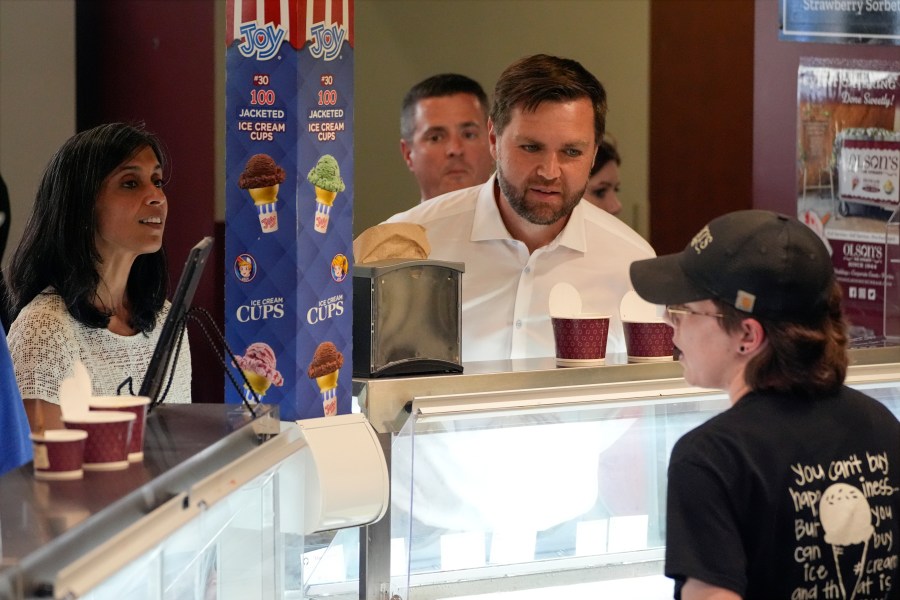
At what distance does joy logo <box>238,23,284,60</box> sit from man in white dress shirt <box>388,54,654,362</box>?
42.9 inches

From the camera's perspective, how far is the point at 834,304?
5.18 feet

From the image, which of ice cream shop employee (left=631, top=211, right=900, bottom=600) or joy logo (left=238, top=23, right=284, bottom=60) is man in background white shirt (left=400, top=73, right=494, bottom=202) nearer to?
joy logo (left=238, top=23, right=284, bottom=60)

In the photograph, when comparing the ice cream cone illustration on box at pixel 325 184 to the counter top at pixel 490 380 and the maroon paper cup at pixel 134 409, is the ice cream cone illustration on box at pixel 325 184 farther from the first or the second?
the maroon paper cup at pixel 134 409

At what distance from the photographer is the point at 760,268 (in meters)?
1.53

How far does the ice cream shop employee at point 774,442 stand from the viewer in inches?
56.9

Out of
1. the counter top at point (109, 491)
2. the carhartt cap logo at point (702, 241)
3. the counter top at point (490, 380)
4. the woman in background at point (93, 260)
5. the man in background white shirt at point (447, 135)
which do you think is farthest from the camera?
the man in background white shirt at point (447, 135)

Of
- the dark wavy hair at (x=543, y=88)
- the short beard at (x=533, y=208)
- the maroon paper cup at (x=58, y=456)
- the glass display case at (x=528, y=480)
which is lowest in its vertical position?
the glass display case at (x=528, y=480)

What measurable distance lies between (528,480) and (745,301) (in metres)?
0.74

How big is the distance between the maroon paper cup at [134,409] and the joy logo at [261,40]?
2.14ft

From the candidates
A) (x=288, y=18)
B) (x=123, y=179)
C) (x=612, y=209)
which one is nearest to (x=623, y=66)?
(x=612, y=209)

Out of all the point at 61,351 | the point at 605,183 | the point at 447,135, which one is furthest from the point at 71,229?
the point at 605,183

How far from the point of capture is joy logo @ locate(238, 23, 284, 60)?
1835 millimetres

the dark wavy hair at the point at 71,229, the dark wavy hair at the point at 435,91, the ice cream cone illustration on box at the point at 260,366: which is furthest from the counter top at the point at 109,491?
the dark wavy hair at the point at 435,91

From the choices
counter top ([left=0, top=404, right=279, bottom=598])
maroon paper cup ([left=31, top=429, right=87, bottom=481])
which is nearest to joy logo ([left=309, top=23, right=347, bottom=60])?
counter top ([left=0, top=404, right=279, bottom=598])
